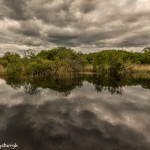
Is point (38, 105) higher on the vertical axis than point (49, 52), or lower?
lower

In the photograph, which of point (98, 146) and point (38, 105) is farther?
point (38, 105)

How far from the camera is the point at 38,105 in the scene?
11180mm

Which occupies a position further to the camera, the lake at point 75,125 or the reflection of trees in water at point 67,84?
the reflection of trees in water at point 67,84

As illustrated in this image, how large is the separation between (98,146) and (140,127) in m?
2.60

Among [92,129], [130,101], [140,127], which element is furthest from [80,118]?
[130,101]

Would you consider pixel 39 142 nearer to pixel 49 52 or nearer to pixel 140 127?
pixel 140 127

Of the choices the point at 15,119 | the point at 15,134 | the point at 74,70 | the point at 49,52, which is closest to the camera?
the point at 15,134

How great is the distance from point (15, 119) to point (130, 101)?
296 inches

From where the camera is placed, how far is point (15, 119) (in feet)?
27.5

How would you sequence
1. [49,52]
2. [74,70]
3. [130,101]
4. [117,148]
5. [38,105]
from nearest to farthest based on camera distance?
[117,148]
[38,105]
[130,101]
[74,70]
[49,52]

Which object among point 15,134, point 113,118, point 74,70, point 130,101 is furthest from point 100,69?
point 15,134

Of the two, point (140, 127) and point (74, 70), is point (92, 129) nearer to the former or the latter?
point (140, 127)

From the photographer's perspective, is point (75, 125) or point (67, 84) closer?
point (75, 125)

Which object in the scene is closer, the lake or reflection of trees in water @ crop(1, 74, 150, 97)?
the lake
